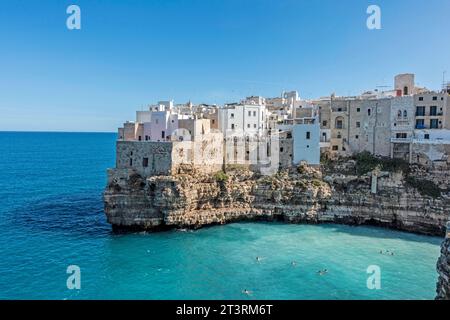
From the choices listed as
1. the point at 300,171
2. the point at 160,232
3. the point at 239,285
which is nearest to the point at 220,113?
the point at 300,171

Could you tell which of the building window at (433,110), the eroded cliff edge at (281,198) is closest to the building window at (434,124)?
the building window at (433,110)

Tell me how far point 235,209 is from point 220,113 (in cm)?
1358

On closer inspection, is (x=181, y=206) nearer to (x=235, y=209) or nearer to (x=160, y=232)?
(x=160, y=232)

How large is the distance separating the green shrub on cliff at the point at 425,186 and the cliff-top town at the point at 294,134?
2807 millimetres

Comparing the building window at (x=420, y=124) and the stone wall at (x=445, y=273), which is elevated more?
the building window at (x=420, y=124)

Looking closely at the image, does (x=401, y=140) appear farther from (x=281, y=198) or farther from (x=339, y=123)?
(x=281, y=198)

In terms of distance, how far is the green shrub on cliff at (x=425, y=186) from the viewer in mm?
34875

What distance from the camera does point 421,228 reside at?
34.3 m

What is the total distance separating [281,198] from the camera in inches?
1500

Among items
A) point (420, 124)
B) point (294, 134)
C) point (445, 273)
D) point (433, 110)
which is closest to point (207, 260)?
point (445, 273)

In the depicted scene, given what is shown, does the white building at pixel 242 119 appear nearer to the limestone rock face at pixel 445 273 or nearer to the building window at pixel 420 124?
the building window at pixel 420 124

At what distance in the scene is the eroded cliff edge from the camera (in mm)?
34594

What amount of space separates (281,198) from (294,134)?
905cm

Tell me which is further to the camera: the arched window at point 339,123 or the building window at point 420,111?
the arched window at point 339,123
